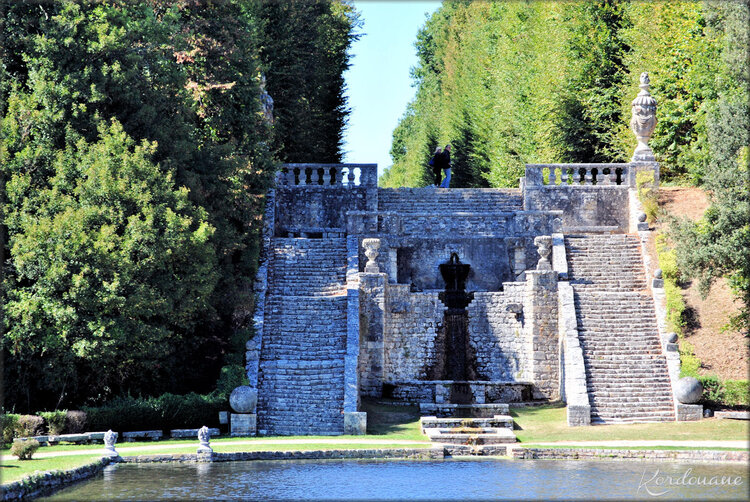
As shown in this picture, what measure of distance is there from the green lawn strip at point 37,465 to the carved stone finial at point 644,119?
25146 mm

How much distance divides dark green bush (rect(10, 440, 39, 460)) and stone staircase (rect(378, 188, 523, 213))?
20279 mm

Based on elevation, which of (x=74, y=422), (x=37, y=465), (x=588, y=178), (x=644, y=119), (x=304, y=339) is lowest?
(x=37, y=465)

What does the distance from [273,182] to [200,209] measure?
8024 mm

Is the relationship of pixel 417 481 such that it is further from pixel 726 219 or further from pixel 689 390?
pixel 726 219

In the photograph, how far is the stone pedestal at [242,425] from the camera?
96.9 ft

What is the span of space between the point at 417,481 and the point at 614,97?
31.9 meters

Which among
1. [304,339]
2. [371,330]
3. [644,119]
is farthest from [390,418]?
[644,119]

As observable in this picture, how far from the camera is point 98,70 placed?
32188 millimetres

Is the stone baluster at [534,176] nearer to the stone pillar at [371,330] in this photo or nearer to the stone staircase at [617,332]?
the stone staircase at [617,332]

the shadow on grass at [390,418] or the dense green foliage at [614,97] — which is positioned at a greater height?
the dense green foliage at [614,97]

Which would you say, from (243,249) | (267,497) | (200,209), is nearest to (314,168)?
(243,249)

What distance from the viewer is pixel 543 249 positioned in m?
36.3

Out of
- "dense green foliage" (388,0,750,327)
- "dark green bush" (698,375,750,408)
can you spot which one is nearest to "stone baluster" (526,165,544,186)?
"dense green foliage" (388,0,750,327)
